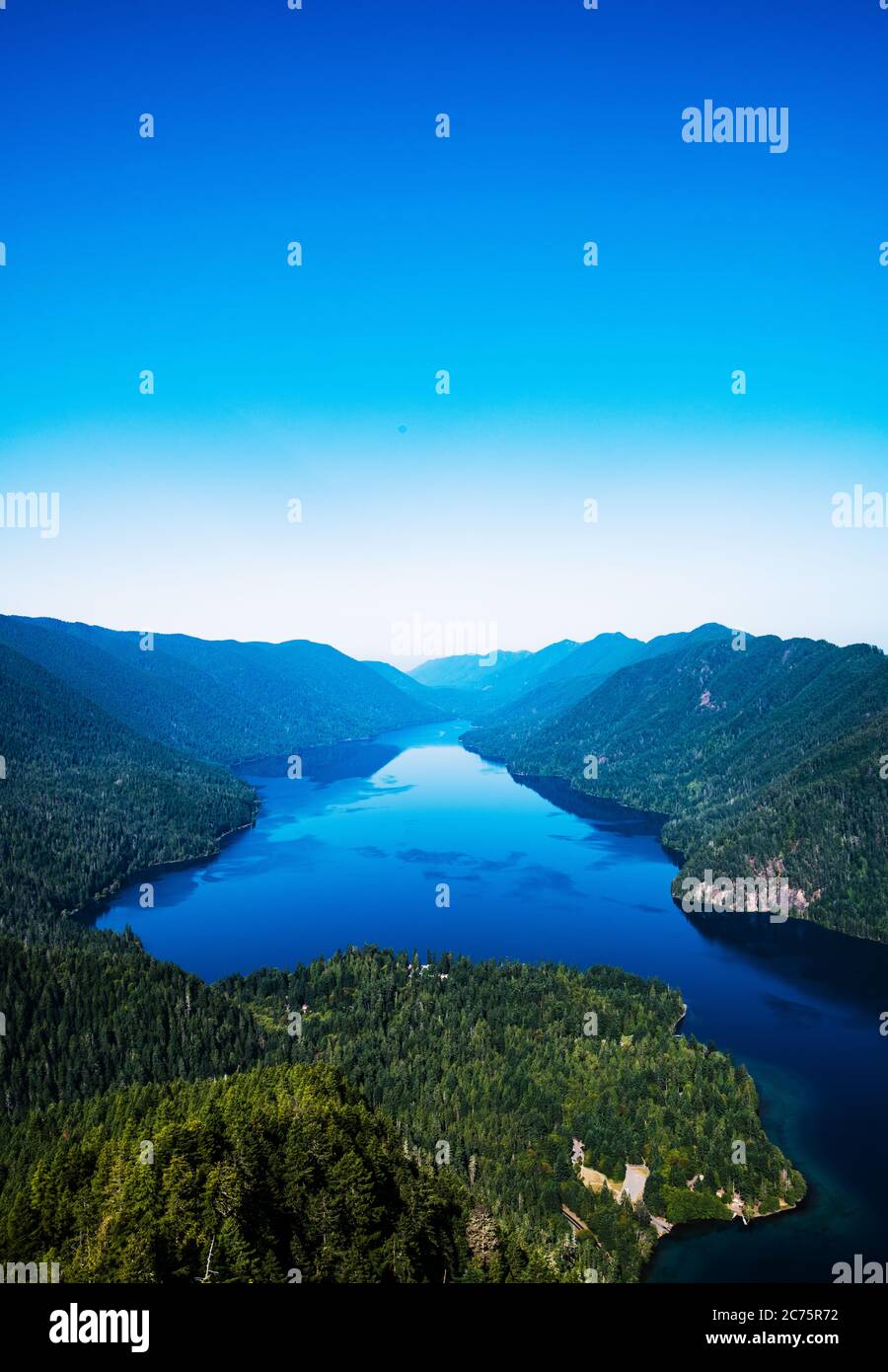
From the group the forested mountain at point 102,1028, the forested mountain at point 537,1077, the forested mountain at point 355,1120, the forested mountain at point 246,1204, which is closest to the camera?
the forested mountain at point 246,1204

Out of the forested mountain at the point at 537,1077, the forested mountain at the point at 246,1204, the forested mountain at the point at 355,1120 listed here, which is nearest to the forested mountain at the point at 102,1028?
the forested mountain at the point at 355,1120

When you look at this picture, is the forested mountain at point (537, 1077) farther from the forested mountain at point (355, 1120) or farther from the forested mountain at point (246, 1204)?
the forested mountain at point (246, 1204)

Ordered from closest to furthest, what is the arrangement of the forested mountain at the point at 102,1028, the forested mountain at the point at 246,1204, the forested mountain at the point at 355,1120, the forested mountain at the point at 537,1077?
the forested mountain at the point at 246,1204 → the forested mountain at the point at 355,1120 → the forested mountain at the point at 537,1077 → the forested mountain at the point at 102,1028

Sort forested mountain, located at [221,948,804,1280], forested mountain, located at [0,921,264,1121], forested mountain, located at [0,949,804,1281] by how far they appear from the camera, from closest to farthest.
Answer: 1. forested mountain, located at [0,949,804,1281]
2. forested mountain, located at [221,948,804,1280]
3. forested mountain, located at [0,921,264,1121]

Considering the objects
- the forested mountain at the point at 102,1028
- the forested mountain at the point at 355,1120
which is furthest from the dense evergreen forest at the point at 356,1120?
the forested mountain at the point at 102,1028

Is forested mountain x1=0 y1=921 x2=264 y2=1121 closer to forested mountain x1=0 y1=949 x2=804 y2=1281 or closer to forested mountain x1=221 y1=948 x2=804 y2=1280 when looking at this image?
forested mountain x1=0 y1=949 x2=804 y2=1281

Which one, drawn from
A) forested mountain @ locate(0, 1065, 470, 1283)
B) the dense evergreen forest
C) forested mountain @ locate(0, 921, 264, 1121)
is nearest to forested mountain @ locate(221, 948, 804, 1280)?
the dense evergreen forest

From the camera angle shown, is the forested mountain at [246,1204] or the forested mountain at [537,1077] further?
the forested mountain at [537,1077]

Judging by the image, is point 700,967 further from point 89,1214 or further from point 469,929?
point 89,1214

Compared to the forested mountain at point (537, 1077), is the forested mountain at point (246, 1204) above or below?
above
